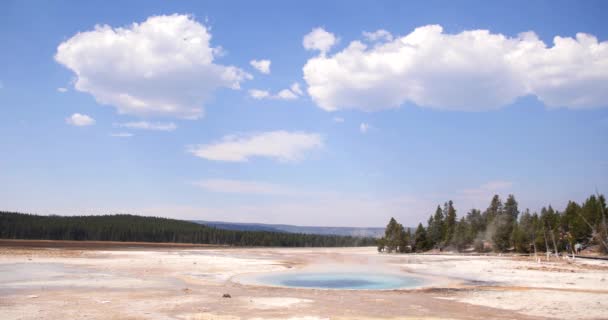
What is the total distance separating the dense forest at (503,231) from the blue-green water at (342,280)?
47451mm

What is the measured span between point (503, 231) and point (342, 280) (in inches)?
2498

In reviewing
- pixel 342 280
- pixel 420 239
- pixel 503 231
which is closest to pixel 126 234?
pixel 420 239

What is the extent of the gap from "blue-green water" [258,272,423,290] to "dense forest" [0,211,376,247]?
398 feet

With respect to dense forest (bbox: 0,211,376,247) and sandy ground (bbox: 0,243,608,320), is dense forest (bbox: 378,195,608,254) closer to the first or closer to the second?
sandy ground (bbox: 0,243,608,320)

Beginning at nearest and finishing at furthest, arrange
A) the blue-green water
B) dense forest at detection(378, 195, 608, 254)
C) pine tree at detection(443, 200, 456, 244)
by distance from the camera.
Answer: the blue-green water → dense forest at detection(378, 195, 608, 254) → pine tree at detection(443, 200, 456, 244)

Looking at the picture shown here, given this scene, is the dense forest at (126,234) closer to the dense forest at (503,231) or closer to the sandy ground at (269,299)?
the dense forest at (503,231)

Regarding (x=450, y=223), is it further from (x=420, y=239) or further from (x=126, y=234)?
(x=126, y=234)

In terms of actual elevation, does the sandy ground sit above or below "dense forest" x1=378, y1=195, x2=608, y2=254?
below

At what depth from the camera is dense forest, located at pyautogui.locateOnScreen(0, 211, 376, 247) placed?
13712 cm

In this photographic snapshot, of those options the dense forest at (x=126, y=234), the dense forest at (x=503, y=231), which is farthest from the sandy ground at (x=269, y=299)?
the dense forest at (x=126, y=234)

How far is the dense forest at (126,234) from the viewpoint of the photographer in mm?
137125

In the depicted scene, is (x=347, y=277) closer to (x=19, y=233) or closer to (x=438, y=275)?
(x=438, y=275)

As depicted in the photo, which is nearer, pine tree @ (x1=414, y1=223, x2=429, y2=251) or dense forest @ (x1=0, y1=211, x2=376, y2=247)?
pine tree @ (x1=414, y1=223, x2=429, y2=251)

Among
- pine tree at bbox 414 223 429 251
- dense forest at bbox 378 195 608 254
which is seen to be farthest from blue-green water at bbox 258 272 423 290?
pine tree at bbox 414 223 429 251
